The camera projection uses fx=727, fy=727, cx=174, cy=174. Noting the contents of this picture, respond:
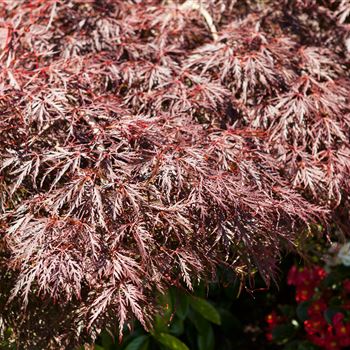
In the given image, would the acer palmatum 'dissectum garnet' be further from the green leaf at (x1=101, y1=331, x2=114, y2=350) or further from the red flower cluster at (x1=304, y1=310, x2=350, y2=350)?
the red flower cluster at (x1=304, y1=310, x2=350, y2=350)

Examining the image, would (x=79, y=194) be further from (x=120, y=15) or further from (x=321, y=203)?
(x=120, y=15)

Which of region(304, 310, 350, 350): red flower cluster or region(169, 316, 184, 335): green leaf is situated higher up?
region(304, 310, 350, 350): red flower cluster

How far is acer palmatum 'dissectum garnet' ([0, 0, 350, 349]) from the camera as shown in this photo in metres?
1.93

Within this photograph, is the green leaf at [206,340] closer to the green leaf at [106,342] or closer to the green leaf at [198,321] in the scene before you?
the green leaf at [198,321]

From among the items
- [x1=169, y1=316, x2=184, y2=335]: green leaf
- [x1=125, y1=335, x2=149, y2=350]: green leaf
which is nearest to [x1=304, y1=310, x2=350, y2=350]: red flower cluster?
[x1=169, y1=316, x2=184, y2=335]: green leaf

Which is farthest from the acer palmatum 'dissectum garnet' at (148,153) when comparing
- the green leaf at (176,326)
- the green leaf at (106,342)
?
the green leaf at (176,326)

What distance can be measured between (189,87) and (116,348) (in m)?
1.13

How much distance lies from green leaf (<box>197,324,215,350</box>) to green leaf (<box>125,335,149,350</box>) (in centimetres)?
42

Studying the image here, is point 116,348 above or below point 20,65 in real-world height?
below

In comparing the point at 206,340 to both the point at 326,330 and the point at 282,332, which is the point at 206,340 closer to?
the point at 282,332

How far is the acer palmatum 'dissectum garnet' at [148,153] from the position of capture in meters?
1.93

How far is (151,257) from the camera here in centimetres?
193

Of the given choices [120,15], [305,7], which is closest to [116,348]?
[120,15]

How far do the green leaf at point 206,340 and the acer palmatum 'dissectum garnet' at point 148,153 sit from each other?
3.54 ft
